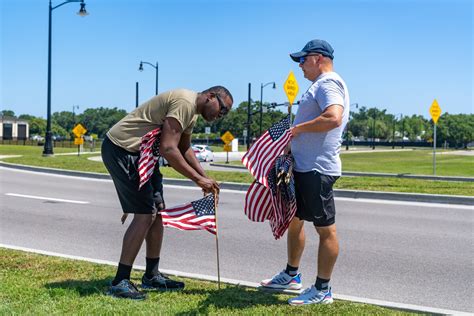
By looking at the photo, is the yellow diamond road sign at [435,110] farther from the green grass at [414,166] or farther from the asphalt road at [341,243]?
the asphalt road at [341,243]

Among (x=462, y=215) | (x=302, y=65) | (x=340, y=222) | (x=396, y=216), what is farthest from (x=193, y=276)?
(x=462, y=215)

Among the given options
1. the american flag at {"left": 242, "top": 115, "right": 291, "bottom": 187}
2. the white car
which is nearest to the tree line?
the white car

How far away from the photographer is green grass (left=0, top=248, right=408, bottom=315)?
399 cm

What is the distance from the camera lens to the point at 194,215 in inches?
187

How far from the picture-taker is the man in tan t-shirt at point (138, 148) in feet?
14.1

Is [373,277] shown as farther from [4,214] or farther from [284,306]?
[4,214]

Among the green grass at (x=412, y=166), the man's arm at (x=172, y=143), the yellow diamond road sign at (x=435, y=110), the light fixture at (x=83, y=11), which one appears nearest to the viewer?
the man's arm at (x=172, y=143)

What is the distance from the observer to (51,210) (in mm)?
10250

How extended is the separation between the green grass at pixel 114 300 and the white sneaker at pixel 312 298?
75 mm

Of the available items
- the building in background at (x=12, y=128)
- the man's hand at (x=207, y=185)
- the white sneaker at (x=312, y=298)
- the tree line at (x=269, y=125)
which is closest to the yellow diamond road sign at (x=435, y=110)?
the white sneaker at (x=312, y=298)

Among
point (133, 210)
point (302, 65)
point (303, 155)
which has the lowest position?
point (133, 210)

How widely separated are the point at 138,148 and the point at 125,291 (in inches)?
43.3

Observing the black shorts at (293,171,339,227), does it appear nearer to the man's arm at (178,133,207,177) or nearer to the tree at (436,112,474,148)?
the man's arm at (178,133,207,177)

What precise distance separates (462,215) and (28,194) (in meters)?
9.17
